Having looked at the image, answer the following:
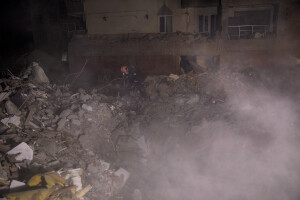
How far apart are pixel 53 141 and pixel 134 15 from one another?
37.6 feet

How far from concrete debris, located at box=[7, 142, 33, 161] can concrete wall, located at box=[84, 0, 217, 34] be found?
1187 centimetres

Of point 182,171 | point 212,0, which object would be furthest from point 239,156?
point 212,0

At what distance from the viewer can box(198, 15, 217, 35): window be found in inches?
570

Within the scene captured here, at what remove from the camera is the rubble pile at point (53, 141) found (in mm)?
4172

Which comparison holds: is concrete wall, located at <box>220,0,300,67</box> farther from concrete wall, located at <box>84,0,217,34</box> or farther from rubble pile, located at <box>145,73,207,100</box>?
concrete wall, located at <box>84,0,217,34</box>

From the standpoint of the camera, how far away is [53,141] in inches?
222

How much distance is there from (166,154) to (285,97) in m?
5.21

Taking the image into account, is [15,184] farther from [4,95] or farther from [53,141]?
[4,95]

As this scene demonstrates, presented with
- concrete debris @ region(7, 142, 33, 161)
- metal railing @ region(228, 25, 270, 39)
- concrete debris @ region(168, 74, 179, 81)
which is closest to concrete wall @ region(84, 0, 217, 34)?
metal railing @ region(228, 25, 270, 39)

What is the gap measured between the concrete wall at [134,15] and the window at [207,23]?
330mm

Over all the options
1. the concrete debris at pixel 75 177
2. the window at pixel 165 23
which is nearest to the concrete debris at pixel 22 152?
the concrete debris at pixel 75 177

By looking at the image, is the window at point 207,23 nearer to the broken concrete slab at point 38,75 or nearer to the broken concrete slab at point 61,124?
the broken concrete slab at point 38,75

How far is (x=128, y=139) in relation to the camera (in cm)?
688

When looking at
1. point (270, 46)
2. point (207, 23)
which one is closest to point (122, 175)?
point (270, 46)
